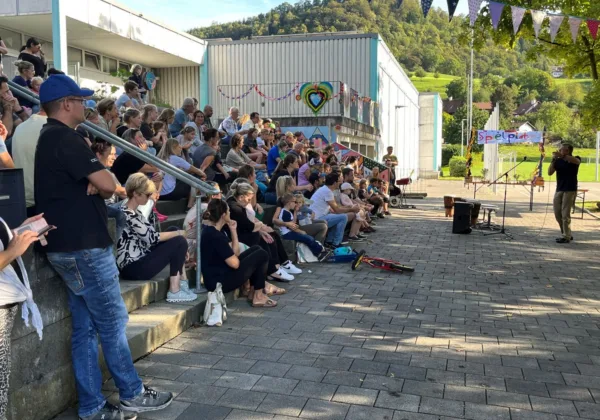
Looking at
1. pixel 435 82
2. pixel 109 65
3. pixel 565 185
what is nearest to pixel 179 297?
pixel 565 185

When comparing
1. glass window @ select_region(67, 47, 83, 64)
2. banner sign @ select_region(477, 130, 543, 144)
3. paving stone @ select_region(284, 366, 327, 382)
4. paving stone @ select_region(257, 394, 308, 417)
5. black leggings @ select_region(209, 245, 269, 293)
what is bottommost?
paving stone @ select_region(257, 394, 308, 417)

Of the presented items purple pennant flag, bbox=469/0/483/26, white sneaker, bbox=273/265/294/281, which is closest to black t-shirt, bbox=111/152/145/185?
white sneaker, bbox=273/265/294/281

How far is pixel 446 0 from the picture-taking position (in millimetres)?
10875

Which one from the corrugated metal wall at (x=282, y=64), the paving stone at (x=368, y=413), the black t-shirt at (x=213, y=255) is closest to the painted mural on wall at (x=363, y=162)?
the corrugated metal wall at (x=282, y=64)

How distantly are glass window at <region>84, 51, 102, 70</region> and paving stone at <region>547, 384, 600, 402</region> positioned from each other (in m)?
19.4

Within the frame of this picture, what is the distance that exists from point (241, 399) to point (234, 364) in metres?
0.66

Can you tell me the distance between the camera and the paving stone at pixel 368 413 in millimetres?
3633

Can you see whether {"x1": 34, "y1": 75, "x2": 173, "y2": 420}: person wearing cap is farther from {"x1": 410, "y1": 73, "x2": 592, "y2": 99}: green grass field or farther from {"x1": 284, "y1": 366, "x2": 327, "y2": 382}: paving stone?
{"x1": 410, "y1": 73, "x2": 592, "y2": 99}: green grass field

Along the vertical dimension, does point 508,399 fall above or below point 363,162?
below

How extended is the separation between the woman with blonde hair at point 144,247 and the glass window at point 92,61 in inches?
646

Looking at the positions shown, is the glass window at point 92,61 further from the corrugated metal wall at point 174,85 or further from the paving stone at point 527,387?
the paving stone at point 527,387

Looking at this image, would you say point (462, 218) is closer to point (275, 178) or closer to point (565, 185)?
point (565, 185)

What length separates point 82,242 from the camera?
322 centimetres

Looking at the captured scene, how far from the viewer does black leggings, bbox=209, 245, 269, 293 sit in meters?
5.88
